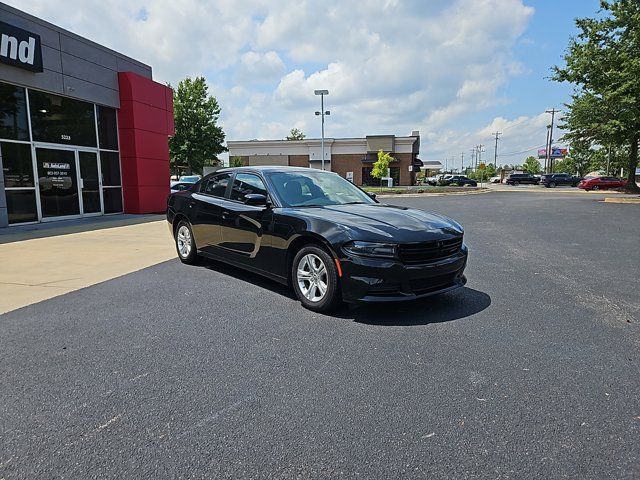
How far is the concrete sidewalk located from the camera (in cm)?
536

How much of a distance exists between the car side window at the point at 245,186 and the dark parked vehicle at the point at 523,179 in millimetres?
A: 59060

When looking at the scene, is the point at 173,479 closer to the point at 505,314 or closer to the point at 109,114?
the point at 505,314

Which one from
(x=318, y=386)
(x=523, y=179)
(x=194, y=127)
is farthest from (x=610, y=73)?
(x=523, y=179)

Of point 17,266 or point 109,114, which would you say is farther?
point 109,114

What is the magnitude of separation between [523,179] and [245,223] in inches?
2354

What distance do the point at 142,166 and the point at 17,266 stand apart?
30.7 feet

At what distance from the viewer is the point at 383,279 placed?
4.01 m

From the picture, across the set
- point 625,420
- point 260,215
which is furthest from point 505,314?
point 260,215

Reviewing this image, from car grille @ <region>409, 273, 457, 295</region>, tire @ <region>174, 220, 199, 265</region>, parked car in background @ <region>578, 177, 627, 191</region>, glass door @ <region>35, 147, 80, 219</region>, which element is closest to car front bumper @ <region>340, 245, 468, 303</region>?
car grille @ <region>409, 273, 457, 295</region>

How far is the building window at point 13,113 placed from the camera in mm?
11203

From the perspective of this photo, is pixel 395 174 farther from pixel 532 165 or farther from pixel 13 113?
pixel 532 165

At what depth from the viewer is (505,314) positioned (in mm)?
4379

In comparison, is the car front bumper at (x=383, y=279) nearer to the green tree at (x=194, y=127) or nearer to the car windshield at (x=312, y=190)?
the car windshield at (x=312, y=190)

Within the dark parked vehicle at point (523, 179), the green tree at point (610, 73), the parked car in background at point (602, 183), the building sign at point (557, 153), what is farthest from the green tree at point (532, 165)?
the green tree at point (610, 73)
